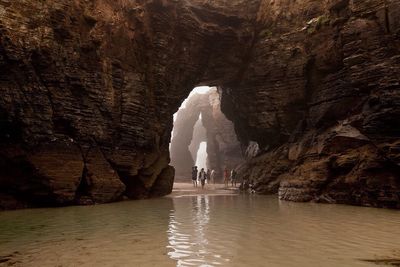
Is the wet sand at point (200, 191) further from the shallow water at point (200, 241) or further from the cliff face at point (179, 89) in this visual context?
the shallow water at point (200, 241)

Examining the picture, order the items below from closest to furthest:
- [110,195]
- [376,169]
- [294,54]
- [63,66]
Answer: [376,169], [63,66], [110,195], [294,54]

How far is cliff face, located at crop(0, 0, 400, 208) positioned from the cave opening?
26607 millimetres

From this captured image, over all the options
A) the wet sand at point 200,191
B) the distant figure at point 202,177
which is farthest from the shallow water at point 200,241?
the distant figure at point 202,177

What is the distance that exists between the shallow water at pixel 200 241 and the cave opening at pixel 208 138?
136ft

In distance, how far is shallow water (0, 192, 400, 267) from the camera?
5883 millimetres

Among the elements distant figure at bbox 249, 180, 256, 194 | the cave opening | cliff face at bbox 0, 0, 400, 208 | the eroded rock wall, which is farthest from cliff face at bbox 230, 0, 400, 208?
the cave opening

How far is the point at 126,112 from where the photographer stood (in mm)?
19719

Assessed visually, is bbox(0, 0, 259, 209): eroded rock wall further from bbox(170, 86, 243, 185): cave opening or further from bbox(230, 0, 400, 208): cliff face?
bbox(170, 86, 243, 185): cave opening

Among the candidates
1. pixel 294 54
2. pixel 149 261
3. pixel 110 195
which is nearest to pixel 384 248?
pixel 149 261

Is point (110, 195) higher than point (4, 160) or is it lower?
lower

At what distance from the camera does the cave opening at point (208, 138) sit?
57156 millimetres

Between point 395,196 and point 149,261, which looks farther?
point 395,196

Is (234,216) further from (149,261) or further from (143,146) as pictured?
(143,146)

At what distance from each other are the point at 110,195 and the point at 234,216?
351 inches
